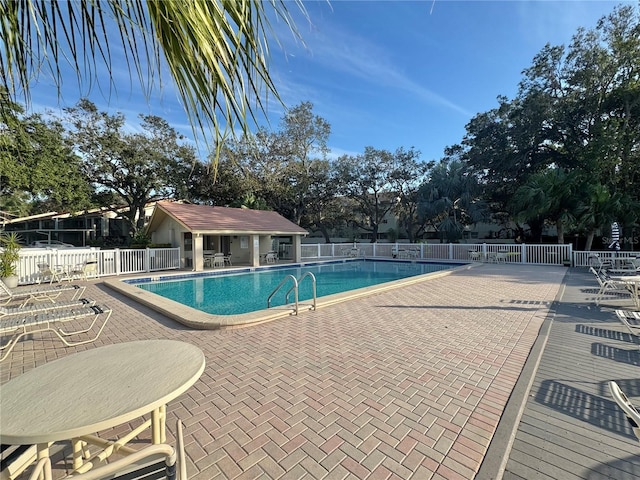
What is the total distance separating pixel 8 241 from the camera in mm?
10266

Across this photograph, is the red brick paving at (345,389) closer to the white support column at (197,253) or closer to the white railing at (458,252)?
the white support column at (197,253)

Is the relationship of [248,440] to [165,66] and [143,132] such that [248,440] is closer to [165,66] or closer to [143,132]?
[165,66]

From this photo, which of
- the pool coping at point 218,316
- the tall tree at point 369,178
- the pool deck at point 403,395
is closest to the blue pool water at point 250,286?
the pool coping at point 218,316

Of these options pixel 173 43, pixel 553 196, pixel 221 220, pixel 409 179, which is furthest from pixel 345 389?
pixel 409 179

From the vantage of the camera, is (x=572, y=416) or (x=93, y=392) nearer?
(x=93, y=392)

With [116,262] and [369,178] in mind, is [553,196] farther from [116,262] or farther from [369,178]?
[116,262]

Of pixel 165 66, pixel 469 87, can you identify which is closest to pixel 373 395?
pixel 165 66

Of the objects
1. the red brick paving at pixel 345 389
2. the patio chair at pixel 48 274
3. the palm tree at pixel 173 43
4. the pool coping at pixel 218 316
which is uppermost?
the palm tree at pixel 173 43

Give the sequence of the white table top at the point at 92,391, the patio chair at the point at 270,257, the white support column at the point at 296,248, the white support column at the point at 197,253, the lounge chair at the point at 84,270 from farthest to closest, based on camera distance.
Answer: the white support column at the point at 296,248 < the patio chair at the point at 270,257 < the white support column at the point at 197,253 < the lounge chair at the point at 84,270 < the white table top at the point at 92,391

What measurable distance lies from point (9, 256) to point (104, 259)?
329cm

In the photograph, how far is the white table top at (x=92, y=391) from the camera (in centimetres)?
157

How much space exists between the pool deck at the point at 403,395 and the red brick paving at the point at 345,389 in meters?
0.02

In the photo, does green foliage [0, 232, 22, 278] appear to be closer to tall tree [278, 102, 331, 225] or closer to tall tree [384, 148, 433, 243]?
tall tree [278, 102, 331, 225]

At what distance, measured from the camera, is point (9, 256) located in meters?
9.77
